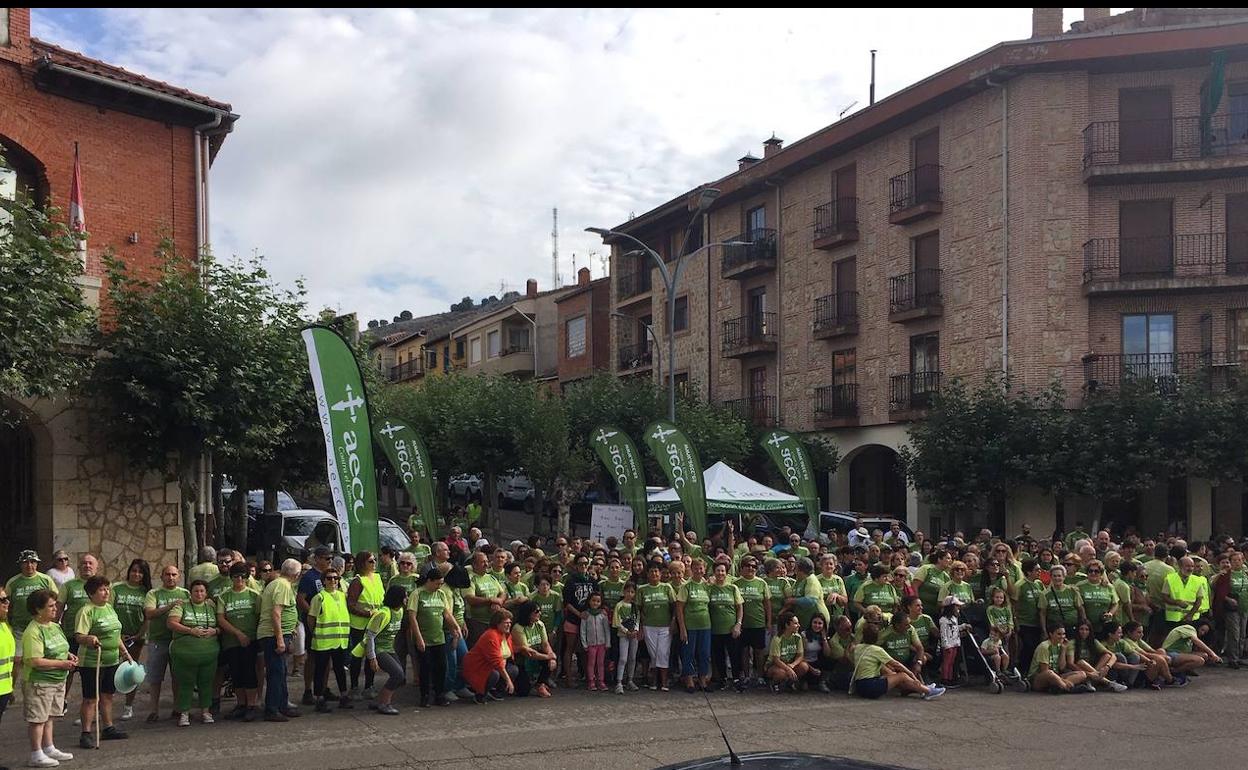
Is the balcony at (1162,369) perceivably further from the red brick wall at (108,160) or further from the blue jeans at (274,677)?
the blue jeans at (274,677)

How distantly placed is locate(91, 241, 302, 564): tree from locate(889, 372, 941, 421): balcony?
18.9 meters

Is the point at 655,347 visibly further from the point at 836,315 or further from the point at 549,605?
the point at 549,605

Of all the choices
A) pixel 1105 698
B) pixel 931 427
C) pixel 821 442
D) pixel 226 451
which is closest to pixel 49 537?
pixel 226 451

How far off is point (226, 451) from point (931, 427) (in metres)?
17.8

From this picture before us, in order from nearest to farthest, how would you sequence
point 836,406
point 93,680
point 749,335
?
point 93,680, point 836,406, point 749,335

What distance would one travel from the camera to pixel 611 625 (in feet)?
40.4

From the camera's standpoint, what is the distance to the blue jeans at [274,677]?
406 inches

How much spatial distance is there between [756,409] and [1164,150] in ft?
49.1

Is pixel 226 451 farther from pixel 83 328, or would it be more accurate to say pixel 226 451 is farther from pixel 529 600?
pixel 529 600

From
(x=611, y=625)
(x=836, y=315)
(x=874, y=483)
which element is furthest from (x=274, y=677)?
(x=874, y=483)

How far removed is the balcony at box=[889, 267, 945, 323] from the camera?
29.5m

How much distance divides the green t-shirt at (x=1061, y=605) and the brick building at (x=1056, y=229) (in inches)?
551

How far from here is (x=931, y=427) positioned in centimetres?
2705

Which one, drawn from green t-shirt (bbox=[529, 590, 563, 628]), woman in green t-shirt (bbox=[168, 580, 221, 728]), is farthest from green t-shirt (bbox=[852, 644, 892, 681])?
woman in green t-shirt (bbox=[168, 580, 221, 728])
